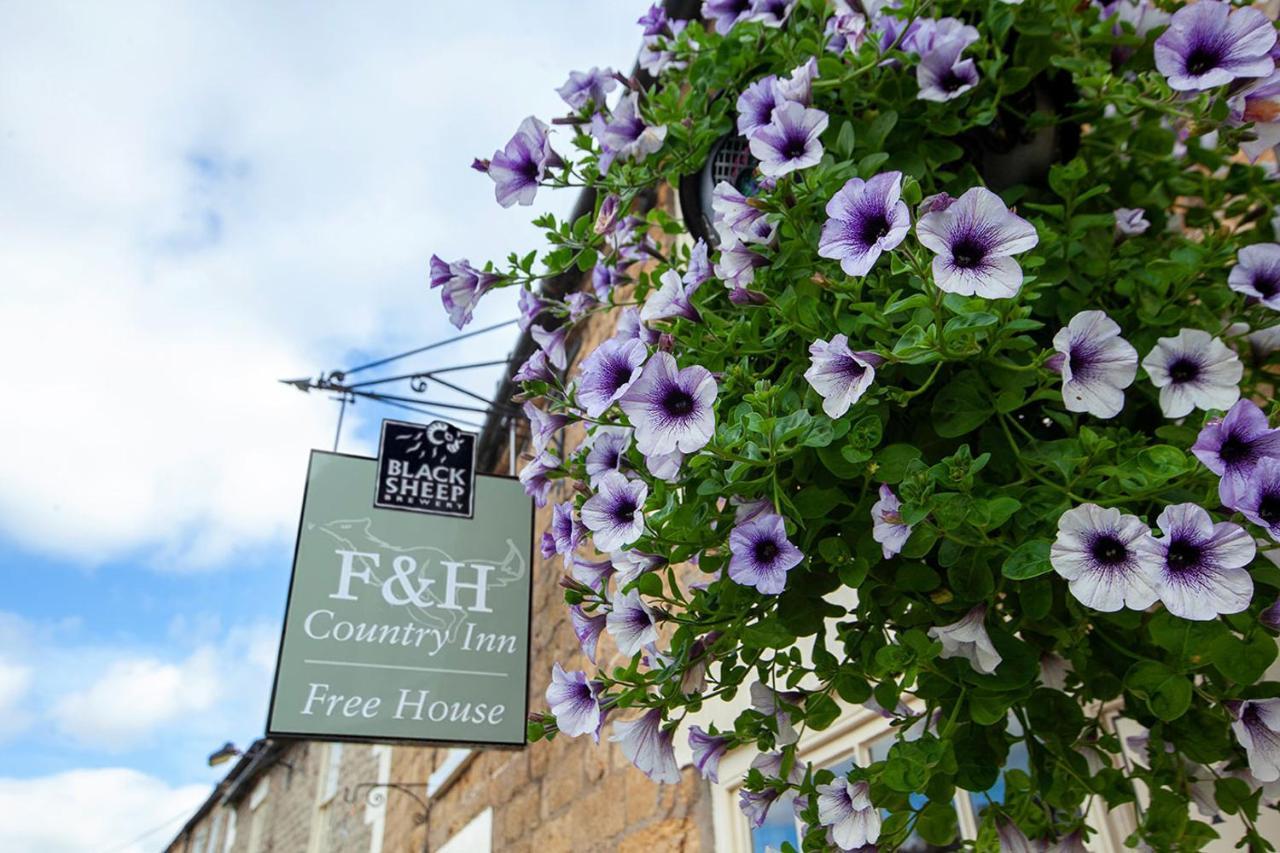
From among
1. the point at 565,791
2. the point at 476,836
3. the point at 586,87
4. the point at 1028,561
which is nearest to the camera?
the point at 1028,561

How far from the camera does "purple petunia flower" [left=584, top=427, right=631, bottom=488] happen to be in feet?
3.72

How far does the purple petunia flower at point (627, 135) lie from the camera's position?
53.1 inches

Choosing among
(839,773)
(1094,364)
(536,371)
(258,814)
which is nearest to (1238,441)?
(1094,364)

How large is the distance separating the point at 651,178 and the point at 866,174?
0.35m

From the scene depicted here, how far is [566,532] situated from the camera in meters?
1.22

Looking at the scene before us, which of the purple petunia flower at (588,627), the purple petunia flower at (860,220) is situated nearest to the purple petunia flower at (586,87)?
the purple petunia flower at (860,220)

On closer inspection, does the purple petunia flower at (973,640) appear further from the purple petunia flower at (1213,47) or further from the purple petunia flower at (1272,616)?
the purple petunia flower at (1213,47)

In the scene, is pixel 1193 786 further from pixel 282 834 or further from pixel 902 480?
pixel 282 834

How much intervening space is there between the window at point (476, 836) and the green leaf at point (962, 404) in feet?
12.4

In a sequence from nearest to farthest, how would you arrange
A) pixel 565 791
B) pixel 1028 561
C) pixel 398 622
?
pixel 1028 561, pixel 398 622, pixel 565 791

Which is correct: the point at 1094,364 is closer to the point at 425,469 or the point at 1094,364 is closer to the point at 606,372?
the point at 606,372

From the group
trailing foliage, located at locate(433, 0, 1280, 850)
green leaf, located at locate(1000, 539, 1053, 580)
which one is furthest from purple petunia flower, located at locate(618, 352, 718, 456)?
green leaf, located at locate(1000, 539, 1053, 580)

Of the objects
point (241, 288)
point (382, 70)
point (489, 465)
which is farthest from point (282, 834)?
point (382, 70)

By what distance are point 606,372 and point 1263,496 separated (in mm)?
629
